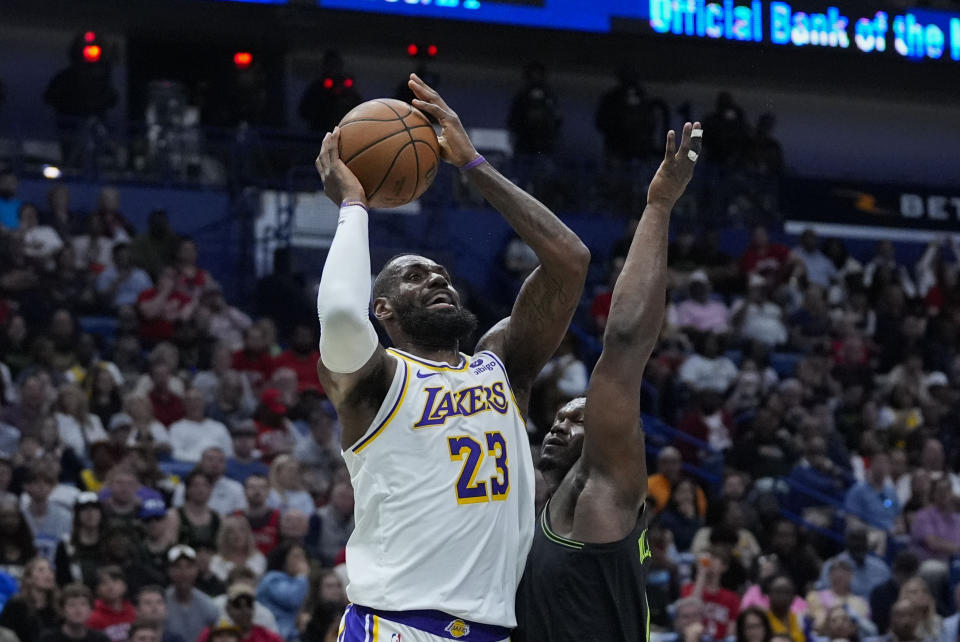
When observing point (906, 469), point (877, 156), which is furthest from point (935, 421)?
point (877, 156)

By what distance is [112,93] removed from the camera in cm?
1545

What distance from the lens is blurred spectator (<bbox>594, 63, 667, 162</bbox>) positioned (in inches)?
685

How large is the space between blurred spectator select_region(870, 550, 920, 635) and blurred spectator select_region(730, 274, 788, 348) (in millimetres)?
4338

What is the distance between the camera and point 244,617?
8.94 m

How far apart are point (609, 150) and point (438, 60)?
2.45m

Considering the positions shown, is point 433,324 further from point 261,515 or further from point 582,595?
point 261,515

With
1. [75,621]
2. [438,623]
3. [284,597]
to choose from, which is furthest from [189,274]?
[438,623]

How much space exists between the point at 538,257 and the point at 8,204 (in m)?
9.90

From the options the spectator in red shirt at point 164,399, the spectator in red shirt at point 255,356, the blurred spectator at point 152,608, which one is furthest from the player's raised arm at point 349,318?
the spectator in red shirt at point 255,356

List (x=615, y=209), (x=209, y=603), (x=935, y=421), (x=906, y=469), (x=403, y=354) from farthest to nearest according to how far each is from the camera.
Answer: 1. (x=615, y=209)
2. (x=935, y=421)
3. (x=906, y=469)
4. (x=209, y=603)
5. (x=403, y=354)

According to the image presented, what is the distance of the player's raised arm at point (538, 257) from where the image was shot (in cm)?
485

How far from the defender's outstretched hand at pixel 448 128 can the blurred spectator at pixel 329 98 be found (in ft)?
37.1

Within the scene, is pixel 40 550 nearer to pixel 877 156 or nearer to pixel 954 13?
pixel 954 13

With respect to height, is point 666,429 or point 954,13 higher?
point 954,13
